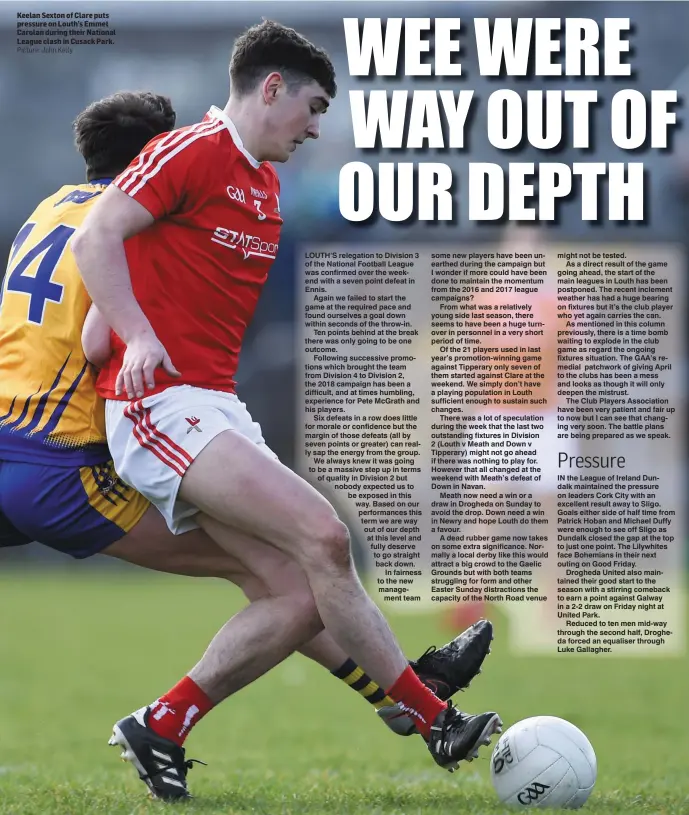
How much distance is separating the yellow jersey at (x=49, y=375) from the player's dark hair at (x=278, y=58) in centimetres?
83

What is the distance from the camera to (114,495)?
414 centimetres

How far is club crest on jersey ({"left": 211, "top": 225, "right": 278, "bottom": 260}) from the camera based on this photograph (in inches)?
157

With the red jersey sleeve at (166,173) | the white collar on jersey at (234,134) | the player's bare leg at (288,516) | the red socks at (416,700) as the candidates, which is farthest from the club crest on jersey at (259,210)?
the red socks at (416,700)

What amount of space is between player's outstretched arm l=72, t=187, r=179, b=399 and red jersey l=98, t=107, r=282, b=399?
4.2 inches

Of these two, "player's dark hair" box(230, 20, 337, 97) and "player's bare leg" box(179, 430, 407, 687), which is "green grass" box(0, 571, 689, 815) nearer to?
"player's bare leg" box(179, 430, 407, 687)

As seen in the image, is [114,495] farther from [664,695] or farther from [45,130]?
[45,130]

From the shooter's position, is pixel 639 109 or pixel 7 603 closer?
pixel 639 109

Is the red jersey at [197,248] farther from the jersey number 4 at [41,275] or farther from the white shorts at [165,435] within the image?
the jersey number 4 at [41,275]

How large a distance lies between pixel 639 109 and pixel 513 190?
664 millimetres

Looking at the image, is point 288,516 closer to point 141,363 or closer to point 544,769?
point 141,363

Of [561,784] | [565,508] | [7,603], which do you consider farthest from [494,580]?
[7,603]

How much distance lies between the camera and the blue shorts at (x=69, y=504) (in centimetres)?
406

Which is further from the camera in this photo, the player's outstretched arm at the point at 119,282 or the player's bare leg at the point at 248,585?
the player's bare leg at the point at 248,585

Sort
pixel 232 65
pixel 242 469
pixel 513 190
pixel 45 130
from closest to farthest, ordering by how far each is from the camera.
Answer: pixel 242 469 < pixel 232 65 < pixel 513 190 < pixel 45 130
